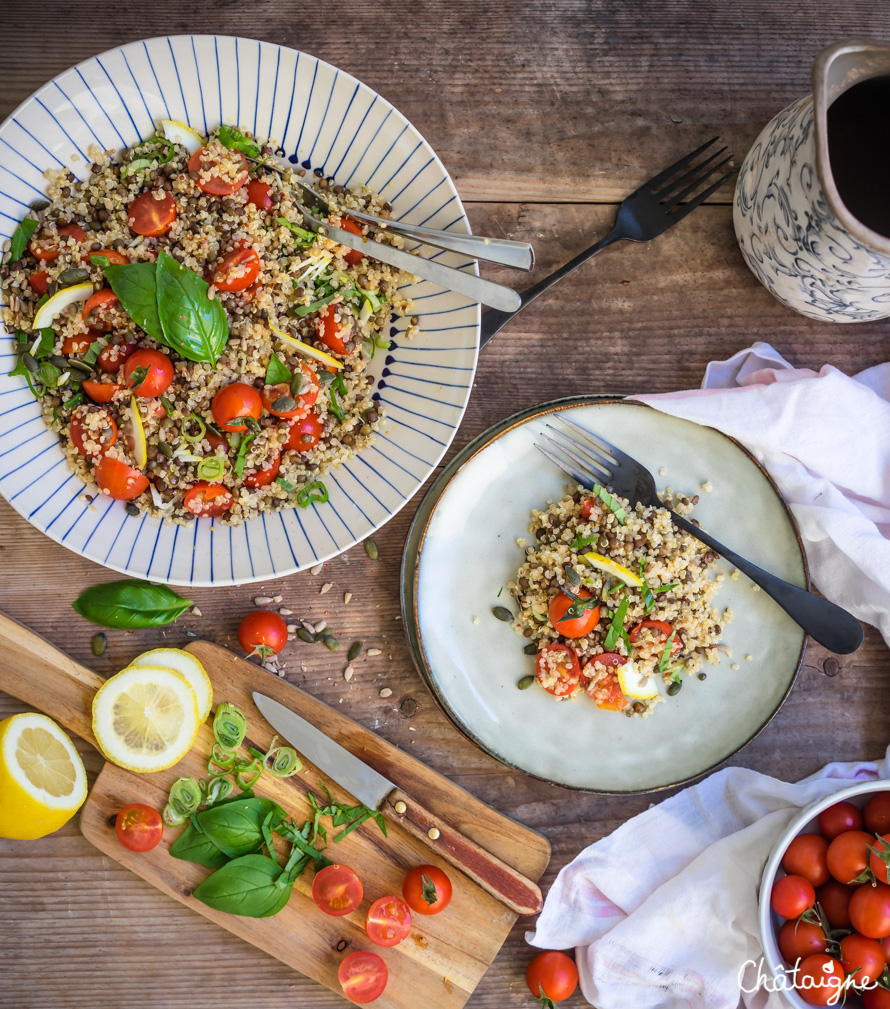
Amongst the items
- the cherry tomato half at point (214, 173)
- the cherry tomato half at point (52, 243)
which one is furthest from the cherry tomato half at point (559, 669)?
the cherry tomato half at point (52, 243)

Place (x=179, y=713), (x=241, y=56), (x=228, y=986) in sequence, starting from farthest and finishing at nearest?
1. (x=228, y=986)
2. (x=179, y=713)
3. (x=241, y=56)

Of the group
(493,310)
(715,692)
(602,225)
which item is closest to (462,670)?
(715,692)

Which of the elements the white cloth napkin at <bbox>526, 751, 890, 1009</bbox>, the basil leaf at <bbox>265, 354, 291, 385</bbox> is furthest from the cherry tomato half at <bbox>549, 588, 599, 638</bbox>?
the basil leaf at <bbox>265, 354, 291, 385</bbox>

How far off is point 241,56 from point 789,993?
215 cm

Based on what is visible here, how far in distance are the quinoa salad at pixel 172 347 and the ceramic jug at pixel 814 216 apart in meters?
0.83

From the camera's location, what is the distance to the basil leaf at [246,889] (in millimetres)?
1602

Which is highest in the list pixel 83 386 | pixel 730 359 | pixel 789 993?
pixel 83 386

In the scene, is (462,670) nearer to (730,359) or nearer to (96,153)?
(730,359)

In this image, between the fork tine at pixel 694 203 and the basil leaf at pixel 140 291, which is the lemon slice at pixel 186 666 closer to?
the basil leaf at pixel 140 291

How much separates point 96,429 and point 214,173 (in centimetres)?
55

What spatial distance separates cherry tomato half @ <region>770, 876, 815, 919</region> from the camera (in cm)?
157

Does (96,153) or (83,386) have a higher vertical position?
(96,153)

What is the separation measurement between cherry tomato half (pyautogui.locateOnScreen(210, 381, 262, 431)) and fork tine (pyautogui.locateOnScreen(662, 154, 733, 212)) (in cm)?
106

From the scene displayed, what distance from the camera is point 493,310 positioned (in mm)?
1683
